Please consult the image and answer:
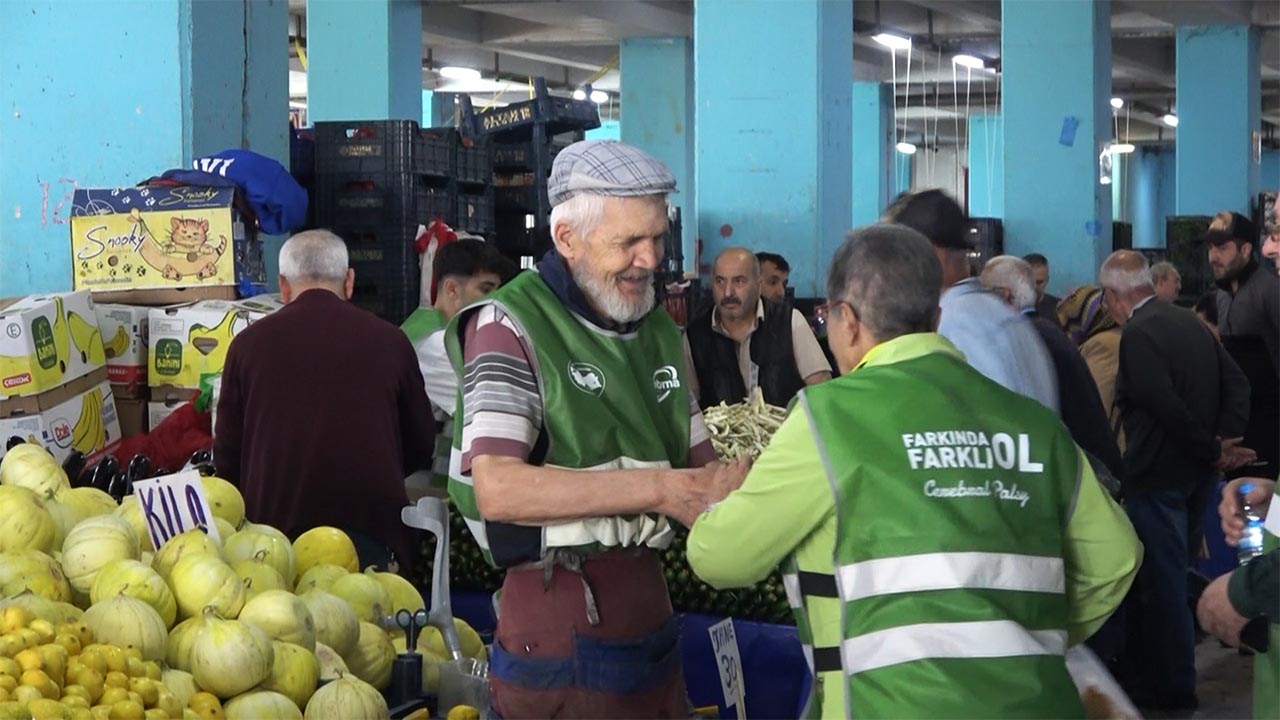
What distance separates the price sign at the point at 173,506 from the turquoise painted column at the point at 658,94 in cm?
1442

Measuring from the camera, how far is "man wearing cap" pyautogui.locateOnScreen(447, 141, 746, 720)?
2.70 m

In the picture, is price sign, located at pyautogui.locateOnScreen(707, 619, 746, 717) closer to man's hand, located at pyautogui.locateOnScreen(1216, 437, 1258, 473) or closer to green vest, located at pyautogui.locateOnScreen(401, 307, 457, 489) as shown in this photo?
green vest, located at pyautogui.locateOnScreen(401, 307, 457, 489)

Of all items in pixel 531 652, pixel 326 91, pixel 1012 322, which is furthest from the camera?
pixel 326 91

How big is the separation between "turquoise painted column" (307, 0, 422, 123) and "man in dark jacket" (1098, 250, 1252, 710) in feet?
26.1

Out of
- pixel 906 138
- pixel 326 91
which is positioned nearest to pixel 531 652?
pixel 326 91

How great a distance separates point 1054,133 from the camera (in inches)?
563

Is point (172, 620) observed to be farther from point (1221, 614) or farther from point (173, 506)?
point (1221, 614)

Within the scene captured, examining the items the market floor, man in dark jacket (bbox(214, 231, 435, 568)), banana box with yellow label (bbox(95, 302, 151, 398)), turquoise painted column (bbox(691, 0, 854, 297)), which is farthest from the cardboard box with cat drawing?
turquoise painted column (bbox(691, 0, 854, 297))

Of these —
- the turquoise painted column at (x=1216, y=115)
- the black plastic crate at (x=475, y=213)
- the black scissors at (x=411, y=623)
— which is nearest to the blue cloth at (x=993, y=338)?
the black scissors at (x=411, y=623)

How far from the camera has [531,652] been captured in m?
2.80

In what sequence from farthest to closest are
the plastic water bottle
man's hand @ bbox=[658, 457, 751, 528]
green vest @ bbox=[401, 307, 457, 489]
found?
1. green vest @ bbox=[401, 307, 457, 489]
2. the plastic water bottle
3. man's hand @ bbox=[658, 457, 751, 528]

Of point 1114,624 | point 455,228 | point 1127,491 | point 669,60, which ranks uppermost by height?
point 669,60

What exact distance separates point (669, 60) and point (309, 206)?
35.9ft

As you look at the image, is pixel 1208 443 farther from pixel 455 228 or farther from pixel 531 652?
pixel 531 652
